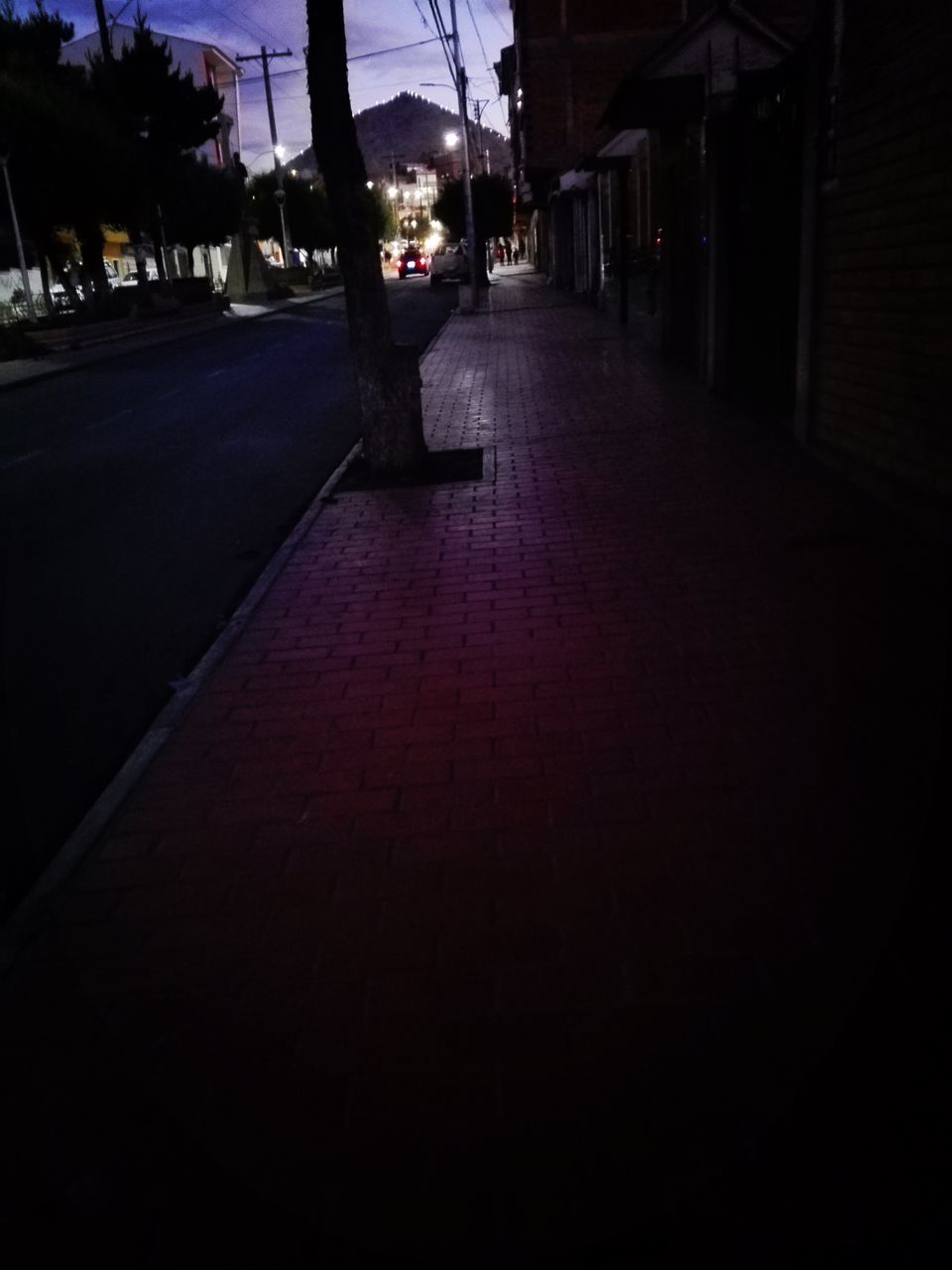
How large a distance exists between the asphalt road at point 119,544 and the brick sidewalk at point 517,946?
449mm

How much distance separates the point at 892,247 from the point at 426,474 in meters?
4.27

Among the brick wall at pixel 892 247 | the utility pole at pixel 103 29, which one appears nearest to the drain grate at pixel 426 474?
the brick wall at pixel 892 247

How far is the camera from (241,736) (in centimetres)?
461

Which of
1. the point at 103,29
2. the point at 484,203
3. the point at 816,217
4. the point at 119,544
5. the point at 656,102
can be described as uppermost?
the point at 103,29

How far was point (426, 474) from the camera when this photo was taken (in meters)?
9.70

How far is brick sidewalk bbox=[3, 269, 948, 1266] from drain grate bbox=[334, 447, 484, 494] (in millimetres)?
3490

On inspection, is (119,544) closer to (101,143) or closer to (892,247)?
(892,247)

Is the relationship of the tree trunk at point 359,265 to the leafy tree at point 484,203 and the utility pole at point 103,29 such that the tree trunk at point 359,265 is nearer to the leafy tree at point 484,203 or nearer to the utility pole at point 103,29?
the utility pole at point 103,29

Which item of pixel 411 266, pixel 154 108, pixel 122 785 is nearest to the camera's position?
pixel 122 785

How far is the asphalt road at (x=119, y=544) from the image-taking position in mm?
4789

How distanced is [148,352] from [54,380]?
19.8 feet

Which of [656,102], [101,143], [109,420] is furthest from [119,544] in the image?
[101,143]

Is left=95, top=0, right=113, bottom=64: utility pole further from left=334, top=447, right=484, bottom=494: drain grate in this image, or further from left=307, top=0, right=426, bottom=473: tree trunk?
left=334, top=447, right=484, bottom=494: drain grate

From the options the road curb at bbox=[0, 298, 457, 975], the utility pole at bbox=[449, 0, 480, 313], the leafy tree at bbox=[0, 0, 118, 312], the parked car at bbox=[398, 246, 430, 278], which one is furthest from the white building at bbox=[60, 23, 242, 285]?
the road curb at bbox=[0, 298, 457, 975]
